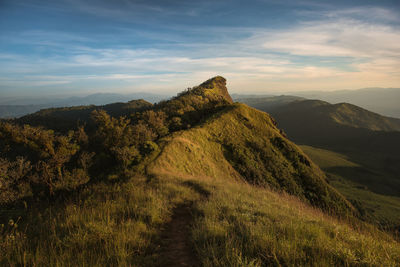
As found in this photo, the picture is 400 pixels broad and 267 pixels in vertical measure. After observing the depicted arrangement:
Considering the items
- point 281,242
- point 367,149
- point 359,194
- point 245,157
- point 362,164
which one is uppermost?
point 281,242

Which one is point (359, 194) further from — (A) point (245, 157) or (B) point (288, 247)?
(B) point (288, 247)

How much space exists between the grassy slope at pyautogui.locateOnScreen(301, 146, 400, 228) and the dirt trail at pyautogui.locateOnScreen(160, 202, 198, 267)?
1641 cm

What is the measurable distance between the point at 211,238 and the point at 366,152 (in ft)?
646

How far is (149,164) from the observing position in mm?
15141

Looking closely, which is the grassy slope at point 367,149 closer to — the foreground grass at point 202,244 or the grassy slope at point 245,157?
the grassy slope at point 245,157

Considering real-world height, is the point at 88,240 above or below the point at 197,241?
above

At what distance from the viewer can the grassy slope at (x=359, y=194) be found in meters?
50.7

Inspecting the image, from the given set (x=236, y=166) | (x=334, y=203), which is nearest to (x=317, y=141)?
(x=334, y=203)

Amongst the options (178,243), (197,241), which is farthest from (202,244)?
(178,243)

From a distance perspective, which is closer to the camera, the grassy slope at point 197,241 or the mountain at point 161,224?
the grassy slope at point 197,241

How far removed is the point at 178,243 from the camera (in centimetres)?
418

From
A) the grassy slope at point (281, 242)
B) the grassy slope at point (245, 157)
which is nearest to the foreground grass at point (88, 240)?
the grassy slope at point (281, 242)

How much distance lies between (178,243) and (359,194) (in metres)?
94.9

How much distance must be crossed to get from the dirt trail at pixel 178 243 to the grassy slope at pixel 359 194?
Answer: 53.8 feet
